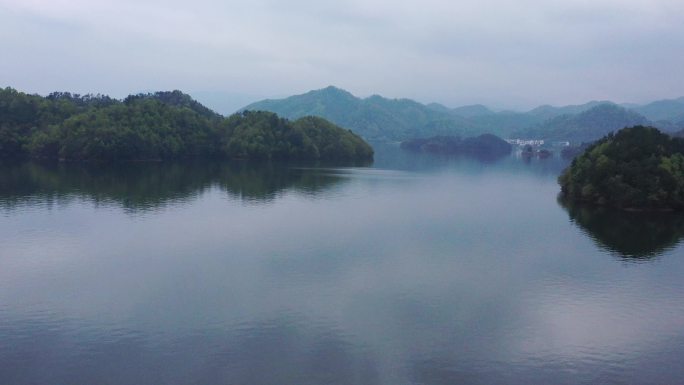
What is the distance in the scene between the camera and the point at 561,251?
37.8 meters

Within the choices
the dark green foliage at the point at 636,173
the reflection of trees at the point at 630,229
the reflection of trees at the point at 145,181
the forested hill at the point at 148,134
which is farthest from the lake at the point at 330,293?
the forested hill at the point at 148,134

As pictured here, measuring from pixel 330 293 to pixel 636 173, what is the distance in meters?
38.9

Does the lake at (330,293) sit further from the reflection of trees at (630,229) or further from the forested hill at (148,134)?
the forested hill at (148,134)

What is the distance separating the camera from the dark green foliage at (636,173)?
52.2 m

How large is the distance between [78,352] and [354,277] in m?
14.4

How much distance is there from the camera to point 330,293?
2720 cm

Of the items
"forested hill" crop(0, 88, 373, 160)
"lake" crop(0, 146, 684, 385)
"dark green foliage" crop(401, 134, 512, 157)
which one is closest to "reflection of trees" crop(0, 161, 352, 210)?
"lake" crop(0, 146, 684, 385)

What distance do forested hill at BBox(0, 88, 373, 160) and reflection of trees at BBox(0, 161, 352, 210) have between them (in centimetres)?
633

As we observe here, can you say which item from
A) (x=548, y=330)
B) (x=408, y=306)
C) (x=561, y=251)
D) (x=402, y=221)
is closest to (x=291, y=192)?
A: (x=402, y=221)

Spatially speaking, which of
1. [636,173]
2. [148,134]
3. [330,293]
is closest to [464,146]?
[148,134]

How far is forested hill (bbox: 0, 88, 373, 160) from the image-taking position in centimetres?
9056

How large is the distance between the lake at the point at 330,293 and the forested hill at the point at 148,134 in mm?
39721

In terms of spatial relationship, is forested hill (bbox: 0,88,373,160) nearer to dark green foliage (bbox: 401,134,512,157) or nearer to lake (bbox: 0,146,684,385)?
lake (bbox: 0,146,684,385)

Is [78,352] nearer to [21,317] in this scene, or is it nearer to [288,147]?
[21,317]
